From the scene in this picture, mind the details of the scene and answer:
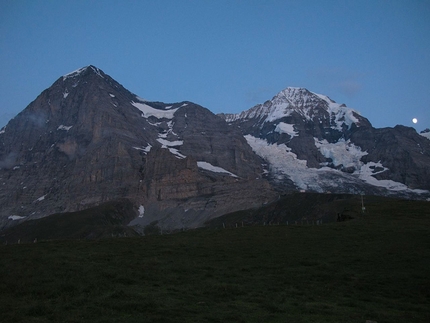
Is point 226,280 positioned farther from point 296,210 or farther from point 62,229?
point 62,229

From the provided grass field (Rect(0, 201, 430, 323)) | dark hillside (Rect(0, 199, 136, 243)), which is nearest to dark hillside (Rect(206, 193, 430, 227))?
dark hillside (Rect(0, 199, 136, 243))

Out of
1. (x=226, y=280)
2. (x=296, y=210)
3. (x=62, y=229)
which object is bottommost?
(x=226, y=280)

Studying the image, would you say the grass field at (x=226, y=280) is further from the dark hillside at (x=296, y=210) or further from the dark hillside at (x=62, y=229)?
the dark hillside at (x=62, y=229)

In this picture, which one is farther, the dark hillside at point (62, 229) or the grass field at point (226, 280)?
the dark hillside at point (62, 229)

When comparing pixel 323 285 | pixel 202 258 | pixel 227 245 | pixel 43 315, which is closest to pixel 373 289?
pixel 323 285

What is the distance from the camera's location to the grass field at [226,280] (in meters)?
21.8

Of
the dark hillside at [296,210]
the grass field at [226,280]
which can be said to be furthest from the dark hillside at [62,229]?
the grass field at [226,280]

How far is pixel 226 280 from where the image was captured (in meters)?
31.1

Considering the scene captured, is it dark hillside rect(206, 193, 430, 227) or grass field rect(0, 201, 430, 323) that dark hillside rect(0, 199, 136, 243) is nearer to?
dark hillside rect(206, 193, 430, 227)

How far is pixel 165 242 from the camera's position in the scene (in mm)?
54344

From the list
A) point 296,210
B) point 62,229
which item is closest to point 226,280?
point 296,210

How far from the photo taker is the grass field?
860 inches

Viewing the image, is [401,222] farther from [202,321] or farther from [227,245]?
[202,321]

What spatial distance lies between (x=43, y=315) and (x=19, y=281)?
7232 millimetres
